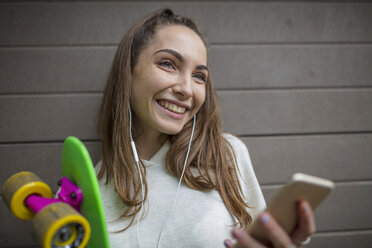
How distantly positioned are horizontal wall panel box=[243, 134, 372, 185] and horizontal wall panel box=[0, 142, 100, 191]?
2.28 ft

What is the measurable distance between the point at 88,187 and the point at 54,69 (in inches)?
29.6

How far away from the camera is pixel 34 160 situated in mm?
1199

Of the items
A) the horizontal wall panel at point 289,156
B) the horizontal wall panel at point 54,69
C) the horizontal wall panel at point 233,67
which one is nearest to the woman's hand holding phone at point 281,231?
the horizontal wall panel at point 289,156

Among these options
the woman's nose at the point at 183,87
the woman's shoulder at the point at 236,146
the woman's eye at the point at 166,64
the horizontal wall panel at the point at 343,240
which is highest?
the woman's eye at the point at 166,64

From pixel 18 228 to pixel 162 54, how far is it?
2.93 feet

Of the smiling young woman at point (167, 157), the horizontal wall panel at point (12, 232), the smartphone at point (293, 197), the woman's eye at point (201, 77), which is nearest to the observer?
the smartphone at point (293, 197)

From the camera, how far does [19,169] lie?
1.19 meters

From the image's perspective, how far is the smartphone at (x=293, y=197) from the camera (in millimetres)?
521

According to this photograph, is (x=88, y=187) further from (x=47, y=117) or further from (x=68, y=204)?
(x=47, y=117)

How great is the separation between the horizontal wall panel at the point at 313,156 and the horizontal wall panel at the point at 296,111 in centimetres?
4

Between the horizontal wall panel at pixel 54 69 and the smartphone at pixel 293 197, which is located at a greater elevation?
the smartphone at pixel 293 197

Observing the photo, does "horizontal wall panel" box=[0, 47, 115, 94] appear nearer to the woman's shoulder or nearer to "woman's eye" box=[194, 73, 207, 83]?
"woman's eye" box=[194, 73, 207, 83]

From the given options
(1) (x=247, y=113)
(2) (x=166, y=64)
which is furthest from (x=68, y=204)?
(1) (x=247, y=113)

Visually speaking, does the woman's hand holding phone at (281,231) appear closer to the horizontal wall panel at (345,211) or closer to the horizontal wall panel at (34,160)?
the horizontal wall panel at (345,211)
